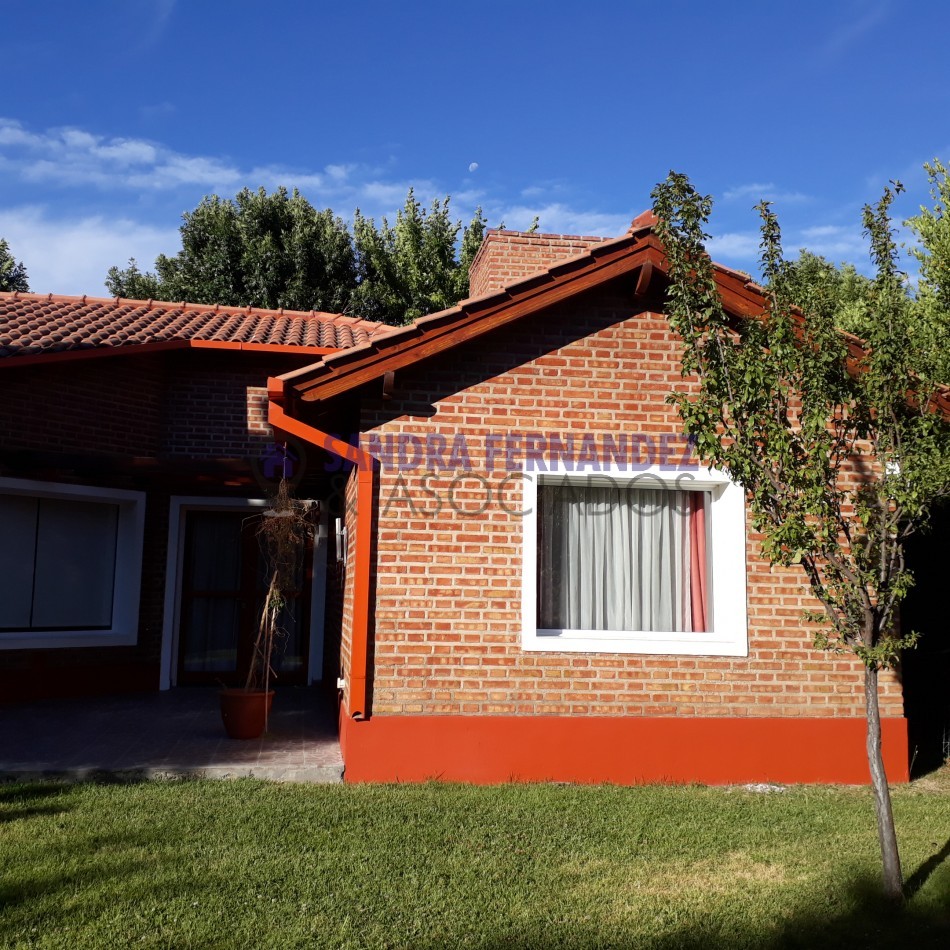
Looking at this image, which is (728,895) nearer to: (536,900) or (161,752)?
(536,900)

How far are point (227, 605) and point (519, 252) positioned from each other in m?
6.10

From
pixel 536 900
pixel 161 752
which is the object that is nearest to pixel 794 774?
pixel 536 900

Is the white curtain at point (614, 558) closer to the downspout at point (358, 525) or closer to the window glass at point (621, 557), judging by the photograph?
the window glass at point (621, 557)

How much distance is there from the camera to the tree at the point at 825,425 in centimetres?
443

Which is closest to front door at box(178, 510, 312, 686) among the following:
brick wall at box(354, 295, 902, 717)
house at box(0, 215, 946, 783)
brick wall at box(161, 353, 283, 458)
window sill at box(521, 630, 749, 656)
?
brick wall at box(161, 353, 283, 458)

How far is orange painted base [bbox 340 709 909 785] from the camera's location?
6.66 metres

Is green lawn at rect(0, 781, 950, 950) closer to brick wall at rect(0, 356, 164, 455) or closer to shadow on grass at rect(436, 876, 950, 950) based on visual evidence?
shadow on grass at rect(436, 876, 950, 950)

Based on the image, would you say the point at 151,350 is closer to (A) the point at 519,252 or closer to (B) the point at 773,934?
(A) the point at 519,252

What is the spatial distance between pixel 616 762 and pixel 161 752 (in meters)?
3.80

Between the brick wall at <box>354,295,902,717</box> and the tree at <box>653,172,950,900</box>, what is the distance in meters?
2.13

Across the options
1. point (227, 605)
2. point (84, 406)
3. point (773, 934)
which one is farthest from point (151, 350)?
point (773, 934)

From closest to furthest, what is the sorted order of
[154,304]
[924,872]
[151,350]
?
[924,872]
[151,350]
[154,304]

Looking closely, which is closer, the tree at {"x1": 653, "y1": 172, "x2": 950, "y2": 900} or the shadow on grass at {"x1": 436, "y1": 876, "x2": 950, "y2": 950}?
the shadow on grass at {"x1": 436, "y1": 876, "x2": 950, "y2": 950}

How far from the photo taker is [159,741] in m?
7.86
